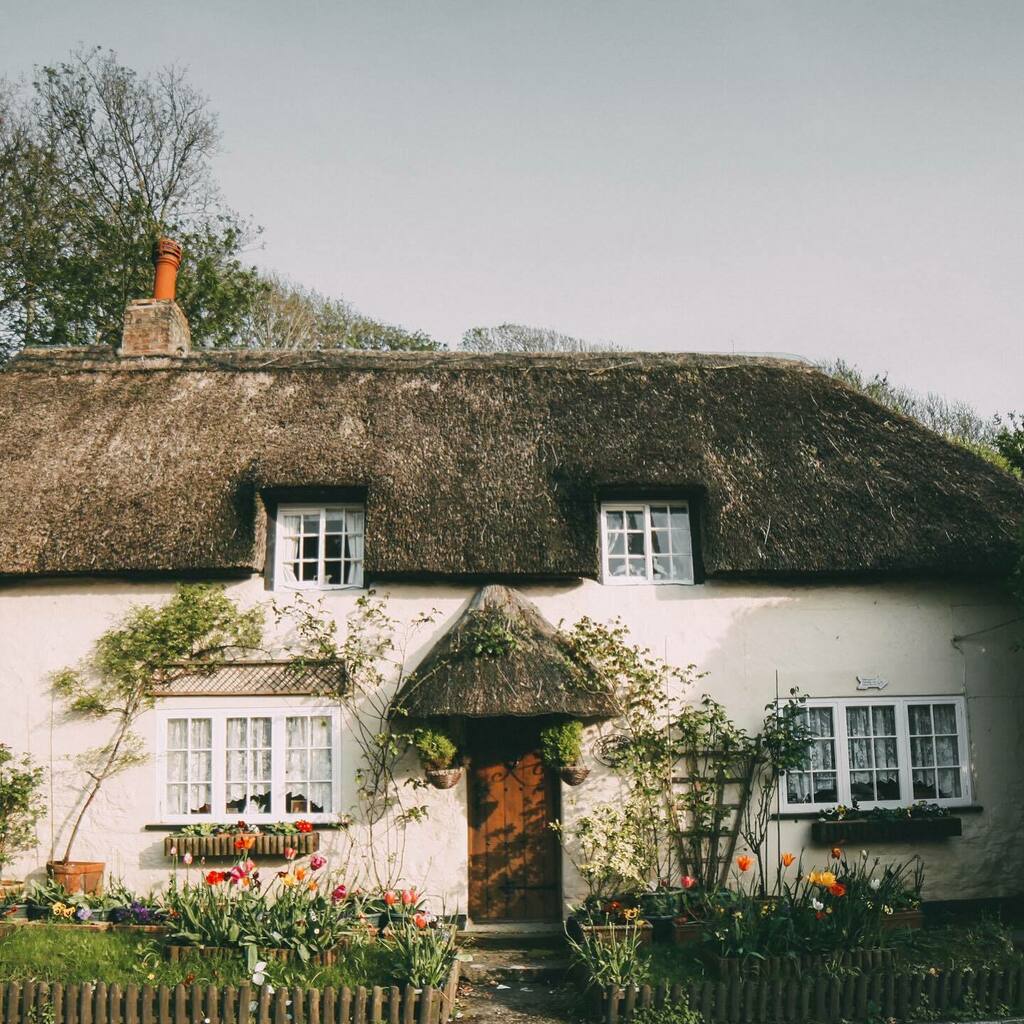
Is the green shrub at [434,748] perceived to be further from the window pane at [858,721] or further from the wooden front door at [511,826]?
the window pane at [858,721]

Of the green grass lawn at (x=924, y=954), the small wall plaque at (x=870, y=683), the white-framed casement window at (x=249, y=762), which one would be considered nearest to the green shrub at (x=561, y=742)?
the green grass lawn at (x=924, y=954)

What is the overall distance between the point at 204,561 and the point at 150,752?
6.52ft

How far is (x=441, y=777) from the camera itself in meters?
9.05

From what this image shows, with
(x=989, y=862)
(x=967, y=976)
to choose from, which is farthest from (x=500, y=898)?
(x=989, y=862)

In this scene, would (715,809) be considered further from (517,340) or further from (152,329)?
(517,340)

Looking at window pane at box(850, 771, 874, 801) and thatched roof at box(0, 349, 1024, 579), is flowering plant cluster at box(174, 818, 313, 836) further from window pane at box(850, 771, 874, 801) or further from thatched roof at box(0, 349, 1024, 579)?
window pane at box(850, 771, 874, 801)

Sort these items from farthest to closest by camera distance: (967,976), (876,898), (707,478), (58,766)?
(707,478), (58,766), (876,898), (967,976)

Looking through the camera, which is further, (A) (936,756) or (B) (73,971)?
(A) (936,756)

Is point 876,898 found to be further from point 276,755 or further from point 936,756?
point 276,755

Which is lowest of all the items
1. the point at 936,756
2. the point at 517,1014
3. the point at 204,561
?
the point at 517,1014

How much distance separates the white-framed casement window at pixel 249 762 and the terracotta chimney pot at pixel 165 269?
6227 millimetres

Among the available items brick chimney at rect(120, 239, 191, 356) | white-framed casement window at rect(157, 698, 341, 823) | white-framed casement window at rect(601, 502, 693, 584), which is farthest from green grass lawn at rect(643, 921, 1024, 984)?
brick chimney at rect(120, 239, 191, 356)

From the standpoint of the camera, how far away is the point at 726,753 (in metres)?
9.48

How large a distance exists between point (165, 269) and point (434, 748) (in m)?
8.02
